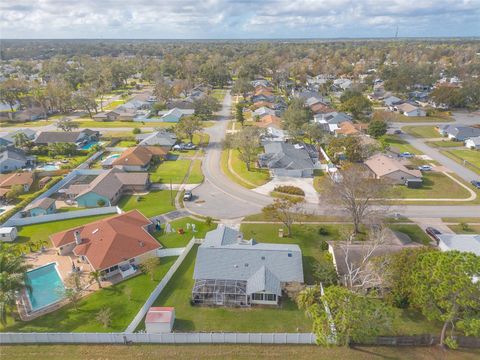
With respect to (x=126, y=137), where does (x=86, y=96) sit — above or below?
above

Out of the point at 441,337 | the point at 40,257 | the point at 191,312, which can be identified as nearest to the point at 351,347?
the point at 441,337

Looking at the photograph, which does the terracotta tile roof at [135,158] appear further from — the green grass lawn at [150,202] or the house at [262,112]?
the house at [262,112]

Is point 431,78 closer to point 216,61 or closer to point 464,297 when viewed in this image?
point 216,61

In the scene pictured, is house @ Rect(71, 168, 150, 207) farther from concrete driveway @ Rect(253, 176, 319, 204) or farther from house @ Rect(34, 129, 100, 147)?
house @ Rect(34, 129, 100, 147)

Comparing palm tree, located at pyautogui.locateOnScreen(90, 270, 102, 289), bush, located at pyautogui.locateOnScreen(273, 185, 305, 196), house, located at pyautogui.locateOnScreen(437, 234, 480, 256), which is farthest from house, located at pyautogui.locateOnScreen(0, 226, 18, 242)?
house, located at pyautogui.locateOnScreen(437, 234, 480, 256)

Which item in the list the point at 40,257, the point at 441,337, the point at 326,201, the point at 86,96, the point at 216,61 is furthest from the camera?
the point at 216,61
